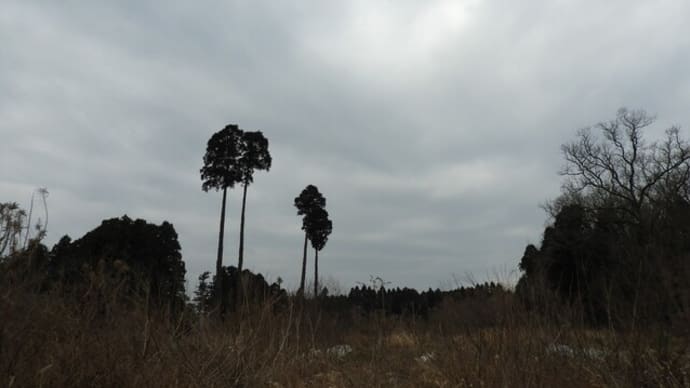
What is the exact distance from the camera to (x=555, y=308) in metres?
4.87

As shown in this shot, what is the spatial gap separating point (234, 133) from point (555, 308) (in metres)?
30.0

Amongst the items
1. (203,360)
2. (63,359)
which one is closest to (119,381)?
(63,359)

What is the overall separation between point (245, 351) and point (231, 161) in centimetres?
2783

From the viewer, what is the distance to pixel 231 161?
32.2 m

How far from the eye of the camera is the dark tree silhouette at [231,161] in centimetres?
3159

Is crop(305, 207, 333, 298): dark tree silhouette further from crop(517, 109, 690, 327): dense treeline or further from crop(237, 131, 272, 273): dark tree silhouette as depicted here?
crop(517, 109, 690, 327): dense treeline

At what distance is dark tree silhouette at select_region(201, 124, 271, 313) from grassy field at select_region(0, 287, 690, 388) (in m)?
24.9

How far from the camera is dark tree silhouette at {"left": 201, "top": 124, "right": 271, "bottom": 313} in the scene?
31.6 m

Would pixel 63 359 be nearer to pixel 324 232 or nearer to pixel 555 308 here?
pixel 555 308

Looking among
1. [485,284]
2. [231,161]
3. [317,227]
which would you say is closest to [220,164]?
[231,161]

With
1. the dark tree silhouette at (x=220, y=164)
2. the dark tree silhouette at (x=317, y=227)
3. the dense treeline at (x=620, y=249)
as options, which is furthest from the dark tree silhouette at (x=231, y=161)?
the dense treeline at (x=620, y=249)

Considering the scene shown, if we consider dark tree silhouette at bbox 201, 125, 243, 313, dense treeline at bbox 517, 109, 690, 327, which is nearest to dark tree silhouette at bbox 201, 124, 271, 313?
dark tree silhouette at bbox 201, 125, 243, 313

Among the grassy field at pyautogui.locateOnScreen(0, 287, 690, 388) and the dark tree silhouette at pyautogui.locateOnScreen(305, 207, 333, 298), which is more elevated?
the dark tree silhouette at pyautogui.locateOnScreen(305, 207, 333, 298)

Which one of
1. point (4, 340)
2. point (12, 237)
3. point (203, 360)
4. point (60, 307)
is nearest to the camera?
point (4, 340)
